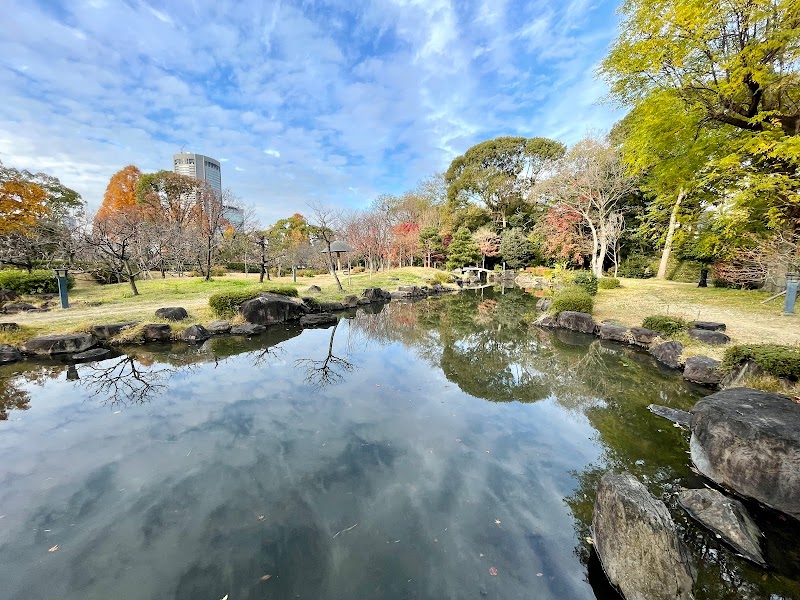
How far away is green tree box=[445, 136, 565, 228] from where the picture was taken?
28.4 meters

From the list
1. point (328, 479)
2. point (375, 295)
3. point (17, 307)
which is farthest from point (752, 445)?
point (17, 307)

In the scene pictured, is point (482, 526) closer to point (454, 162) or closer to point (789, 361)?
point (789, 361)

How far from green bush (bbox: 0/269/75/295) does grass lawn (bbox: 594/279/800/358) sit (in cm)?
2082

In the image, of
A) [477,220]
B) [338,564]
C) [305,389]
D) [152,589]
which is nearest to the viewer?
[152,589]

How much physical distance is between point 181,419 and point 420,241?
28.5 metres

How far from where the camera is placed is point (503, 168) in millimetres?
30062

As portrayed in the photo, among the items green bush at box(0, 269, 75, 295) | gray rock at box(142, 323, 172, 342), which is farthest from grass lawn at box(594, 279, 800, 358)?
green bush at box(0, 269, 75, 295)

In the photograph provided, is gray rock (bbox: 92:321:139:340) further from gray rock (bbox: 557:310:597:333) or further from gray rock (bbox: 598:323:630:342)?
gray rock (bbox: 598:323:630:342)

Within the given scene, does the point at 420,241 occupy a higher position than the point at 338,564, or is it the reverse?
the point at 420,241

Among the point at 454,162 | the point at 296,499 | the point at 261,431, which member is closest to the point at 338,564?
the point at 296,499

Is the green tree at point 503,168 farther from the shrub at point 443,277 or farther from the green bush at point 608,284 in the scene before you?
the green bush at point 608,284

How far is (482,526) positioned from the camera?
2.96 meters

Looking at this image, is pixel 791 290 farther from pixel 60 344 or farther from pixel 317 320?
pixel 60 344

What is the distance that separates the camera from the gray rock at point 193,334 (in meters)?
8.88
